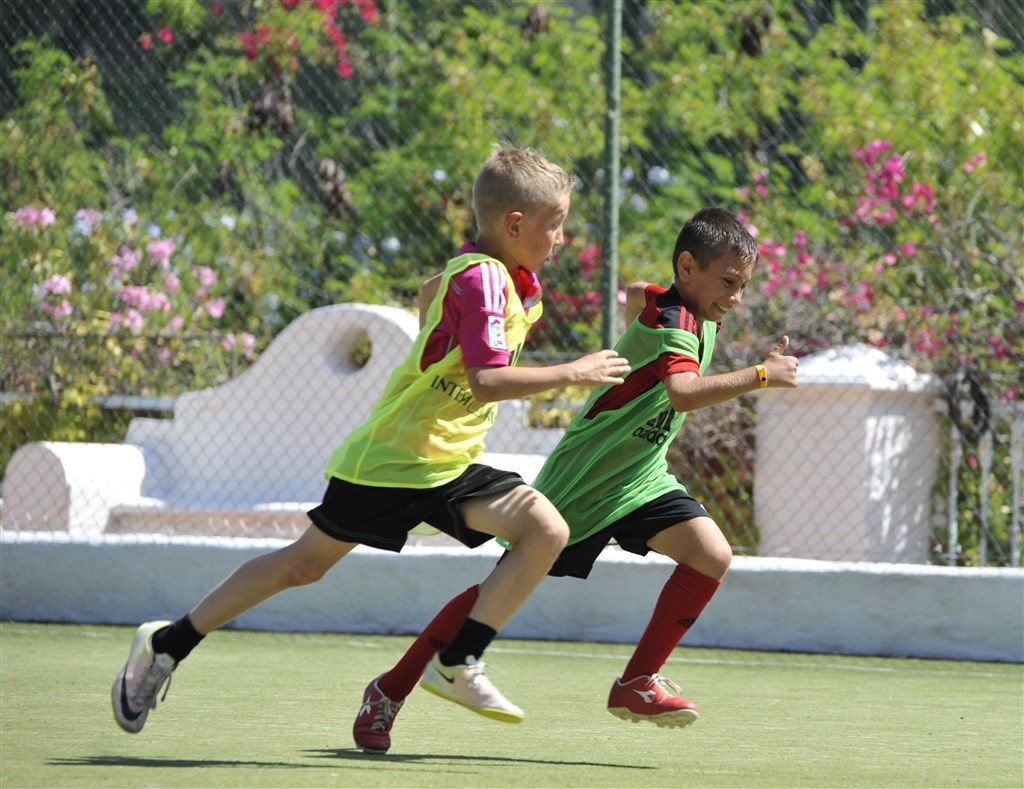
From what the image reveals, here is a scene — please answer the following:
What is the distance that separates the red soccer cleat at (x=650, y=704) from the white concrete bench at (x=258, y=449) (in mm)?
3514

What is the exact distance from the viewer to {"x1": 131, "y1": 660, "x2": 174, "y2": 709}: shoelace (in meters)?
3.60

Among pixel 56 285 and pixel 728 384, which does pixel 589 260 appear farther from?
pixel 728 384

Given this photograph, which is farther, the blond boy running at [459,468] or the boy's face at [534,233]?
the boy's face at [534,233]

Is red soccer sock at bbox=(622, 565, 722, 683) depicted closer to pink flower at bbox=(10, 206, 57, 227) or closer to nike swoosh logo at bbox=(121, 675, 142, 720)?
nike swoosh logo at bbox=(121, 675, 142, 720)

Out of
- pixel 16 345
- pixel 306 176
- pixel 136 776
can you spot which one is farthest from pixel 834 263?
pixel 136 776

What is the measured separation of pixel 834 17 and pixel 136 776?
313 inches

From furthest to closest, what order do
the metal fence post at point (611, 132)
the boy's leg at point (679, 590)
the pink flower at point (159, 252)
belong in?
the pink flower at point (159, 252)
the metal fence post at point (611, 132)
the boy's leg at point (679, 590)

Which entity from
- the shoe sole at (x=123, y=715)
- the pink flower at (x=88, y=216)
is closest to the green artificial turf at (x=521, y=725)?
the shoe sole at (x=123, y=715)

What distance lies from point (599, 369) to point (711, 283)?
66cm

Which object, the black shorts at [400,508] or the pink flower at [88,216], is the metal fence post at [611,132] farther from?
the pink flower at [88,216]

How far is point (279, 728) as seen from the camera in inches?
157

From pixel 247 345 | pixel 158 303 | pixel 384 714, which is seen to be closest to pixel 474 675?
pixel 384 714

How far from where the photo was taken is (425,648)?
151 inches

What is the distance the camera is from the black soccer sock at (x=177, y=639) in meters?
3.69
